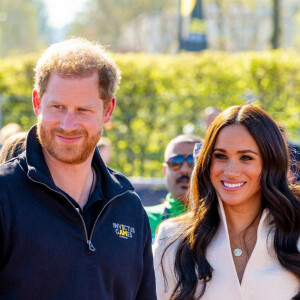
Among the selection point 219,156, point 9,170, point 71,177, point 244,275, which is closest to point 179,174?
point 219,156

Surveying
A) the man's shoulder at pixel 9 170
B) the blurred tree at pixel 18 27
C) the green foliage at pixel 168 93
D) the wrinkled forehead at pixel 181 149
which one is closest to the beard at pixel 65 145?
the man's shoulder at pixel 9 170

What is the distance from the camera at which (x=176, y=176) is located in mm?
5566

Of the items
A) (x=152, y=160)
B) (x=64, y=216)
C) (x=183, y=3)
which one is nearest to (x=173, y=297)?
(x=64, y=216)

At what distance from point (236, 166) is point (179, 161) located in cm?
181

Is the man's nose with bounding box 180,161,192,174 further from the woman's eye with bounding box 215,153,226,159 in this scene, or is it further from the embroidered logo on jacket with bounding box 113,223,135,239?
the embroidered logo on jacket with bounding box 113,223,135,239

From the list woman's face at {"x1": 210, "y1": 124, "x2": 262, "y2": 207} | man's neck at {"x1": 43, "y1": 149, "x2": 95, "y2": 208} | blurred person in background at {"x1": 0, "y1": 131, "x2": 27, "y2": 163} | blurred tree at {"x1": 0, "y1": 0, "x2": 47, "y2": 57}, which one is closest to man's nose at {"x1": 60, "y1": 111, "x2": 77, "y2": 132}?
man's neck at {"x1": 43, "y1": 149, "x2": 95, "y2": 208}

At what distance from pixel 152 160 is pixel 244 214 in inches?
310

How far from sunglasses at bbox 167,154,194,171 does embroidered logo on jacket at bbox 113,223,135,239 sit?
2.59 m

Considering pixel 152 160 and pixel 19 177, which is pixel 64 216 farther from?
pixel 152 160

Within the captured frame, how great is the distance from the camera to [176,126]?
11.9m

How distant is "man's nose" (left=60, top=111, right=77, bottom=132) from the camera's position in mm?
2781

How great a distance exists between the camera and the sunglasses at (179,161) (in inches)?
220

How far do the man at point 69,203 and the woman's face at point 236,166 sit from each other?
0.87 meters

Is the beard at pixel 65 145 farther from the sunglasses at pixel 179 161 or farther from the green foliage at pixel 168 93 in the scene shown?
the green foliage at pixel 168 93
